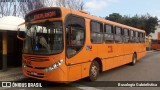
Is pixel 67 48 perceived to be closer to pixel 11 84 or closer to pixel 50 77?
pixel 50 77

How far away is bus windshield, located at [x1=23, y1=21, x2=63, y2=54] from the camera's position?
27.1 ft

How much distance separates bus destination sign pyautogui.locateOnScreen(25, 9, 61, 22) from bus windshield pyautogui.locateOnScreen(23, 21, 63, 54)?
0.25 metres

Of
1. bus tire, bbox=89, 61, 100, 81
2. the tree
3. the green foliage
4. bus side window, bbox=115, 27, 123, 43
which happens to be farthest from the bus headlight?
the green foliage

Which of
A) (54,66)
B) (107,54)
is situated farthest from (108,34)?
(54,66)

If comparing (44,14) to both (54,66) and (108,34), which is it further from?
(108,34)

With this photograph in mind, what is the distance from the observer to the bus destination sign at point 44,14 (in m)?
8.52

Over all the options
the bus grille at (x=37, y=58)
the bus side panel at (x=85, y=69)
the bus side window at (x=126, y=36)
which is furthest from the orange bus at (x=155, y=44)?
the bus grille at (x=37, y=58)

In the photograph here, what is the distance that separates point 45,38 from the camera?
8.50 meters

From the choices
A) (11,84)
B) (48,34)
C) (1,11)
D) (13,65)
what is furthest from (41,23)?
(1,11)

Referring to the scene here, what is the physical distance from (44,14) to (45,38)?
0.96 meters

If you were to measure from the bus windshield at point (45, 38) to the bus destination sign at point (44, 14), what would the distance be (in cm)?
25

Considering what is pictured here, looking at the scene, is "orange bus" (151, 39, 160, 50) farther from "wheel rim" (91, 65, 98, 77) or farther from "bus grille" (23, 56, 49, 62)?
"bus grille" (23, 56, 49, 62)

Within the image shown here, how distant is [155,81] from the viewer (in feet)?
35.1

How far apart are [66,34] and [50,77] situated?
1591mm
